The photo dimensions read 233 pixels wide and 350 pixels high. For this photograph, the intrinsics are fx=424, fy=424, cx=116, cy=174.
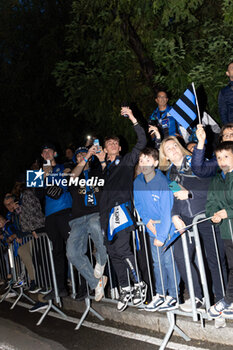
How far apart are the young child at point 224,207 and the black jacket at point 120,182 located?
1.41m

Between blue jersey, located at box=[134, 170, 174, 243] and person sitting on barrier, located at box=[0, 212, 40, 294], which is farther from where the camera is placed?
person sitting on barrier, located at box=[0, 212, 40, 294]

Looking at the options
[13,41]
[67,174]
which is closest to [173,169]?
[67,174]

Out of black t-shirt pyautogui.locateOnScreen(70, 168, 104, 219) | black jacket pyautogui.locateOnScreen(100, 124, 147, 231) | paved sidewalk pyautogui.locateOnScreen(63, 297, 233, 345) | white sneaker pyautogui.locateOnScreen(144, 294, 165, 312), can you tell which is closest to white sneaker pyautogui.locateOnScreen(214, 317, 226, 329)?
paved sidewalk pyautogui.locateOnScreen(63, 297, 233, 345)

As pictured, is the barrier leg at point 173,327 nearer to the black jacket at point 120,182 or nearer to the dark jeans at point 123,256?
the dark jeans at point 123,256

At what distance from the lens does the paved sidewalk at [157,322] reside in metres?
4.82

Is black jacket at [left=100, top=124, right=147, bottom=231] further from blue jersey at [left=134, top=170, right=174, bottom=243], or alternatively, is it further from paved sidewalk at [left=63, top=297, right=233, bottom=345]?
paved sidewalk at [left=63, top=297, right=233, bottom=345]

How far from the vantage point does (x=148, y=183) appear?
217 inches

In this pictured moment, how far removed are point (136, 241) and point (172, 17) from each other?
548 cm

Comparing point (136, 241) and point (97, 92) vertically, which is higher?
point (97, 92)

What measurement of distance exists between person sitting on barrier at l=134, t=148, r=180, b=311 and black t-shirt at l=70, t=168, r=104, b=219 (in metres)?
A: 1.08

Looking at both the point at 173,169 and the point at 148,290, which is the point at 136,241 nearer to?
the point at 148,290

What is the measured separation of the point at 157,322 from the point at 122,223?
140 centimetres

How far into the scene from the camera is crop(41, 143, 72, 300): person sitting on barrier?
7.27 meters

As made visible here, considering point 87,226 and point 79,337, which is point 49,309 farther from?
point 87,226
